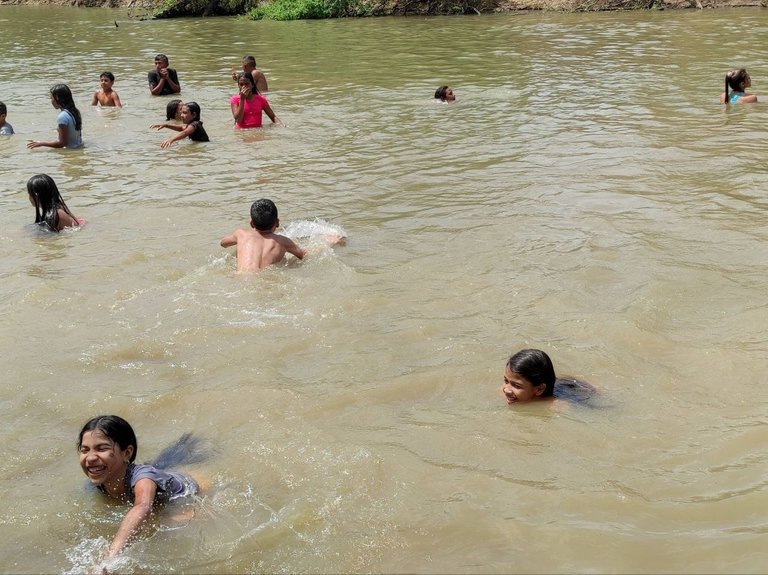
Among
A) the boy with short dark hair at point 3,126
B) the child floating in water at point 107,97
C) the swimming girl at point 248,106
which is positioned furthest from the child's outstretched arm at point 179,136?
the child floating in water at point 107,97

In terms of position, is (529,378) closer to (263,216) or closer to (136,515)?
(136,515)

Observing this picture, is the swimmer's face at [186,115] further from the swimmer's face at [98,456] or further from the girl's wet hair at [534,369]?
the swimmer's face at [98,456]

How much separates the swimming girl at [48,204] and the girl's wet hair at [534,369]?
530cm

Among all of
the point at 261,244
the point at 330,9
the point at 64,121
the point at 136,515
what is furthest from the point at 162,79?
the point at 330,9

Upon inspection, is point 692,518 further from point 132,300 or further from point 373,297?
point 132,300

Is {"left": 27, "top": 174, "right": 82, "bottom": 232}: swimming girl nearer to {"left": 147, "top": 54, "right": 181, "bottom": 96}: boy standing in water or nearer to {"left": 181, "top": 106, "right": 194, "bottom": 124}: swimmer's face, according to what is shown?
{"left": 181, "top": 106, "right": 194, "bottom": 124}: swimmer's face

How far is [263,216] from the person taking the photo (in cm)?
718

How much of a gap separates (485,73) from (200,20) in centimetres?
1798

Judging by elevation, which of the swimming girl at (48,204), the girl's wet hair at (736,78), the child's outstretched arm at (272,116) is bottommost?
the swimming girl at (48,204)

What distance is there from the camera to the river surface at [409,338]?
388 centimetres

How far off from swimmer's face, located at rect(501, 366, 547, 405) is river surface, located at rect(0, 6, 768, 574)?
92mm

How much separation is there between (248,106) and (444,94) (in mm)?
3366

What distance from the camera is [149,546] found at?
385cm

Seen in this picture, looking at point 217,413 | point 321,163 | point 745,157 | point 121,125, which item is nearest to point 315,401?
point 217,413
